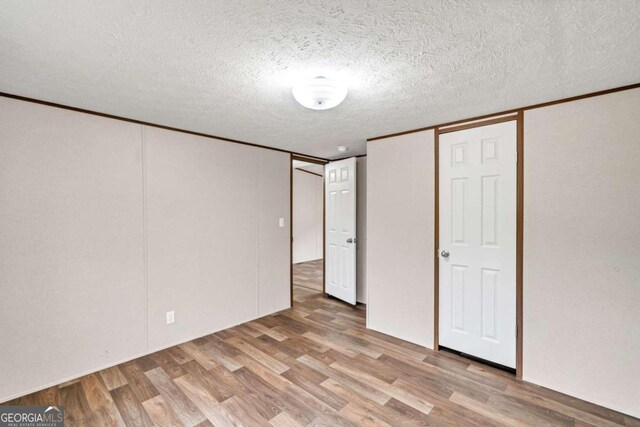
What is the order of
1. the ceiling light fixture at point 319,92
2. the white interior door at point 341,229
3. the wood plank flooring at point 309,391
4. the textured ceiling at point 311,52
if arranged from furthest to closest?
the white interior door at point 341,229 → the wood plank flooring at point 309,391 → the ceiling light fixture at point 319,92 → the textured ceiling at point 311,52

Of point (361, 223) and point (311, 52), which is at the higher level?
point (311, 52)

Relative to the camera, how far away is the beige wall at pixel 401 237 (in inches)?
115

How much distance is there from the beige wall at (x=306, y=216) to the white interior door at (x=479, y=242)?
16.5 ft

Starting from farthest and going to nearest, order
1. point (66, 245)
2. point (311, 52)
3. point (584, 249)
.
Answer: point (66, 245) → point (584, 249) → point (311, 52)

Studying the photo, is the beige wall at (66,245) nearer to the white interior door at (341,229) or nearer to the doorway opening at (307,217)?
the white interior door at (341,229)

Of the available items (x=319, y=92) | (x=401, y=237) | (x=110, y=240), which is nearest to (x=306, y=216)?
(x=401, y=237)

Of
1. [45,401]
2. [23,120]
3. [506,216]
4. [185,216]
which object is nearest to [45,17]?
[23,120]

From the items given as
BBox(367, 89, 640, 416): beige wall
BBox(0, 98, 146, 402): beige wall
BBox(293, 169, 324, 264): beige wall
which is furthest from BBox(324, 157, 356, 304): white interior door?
BBox(293, 169, 324, 264): beige wall

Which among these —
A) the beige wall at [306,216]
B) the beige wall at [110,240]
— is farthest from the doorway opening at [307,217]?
the beige wall at [110,240]

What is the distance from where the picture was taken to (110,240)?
2.52 meters

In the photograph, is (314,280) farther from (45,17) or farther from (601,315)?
(45,17)

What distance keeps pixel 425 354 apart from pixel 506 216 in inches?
60.0

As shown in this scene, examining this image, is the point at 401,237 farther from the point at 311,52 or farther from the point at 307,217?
the point at 307,217

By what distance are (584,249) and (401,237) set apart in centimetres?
147
